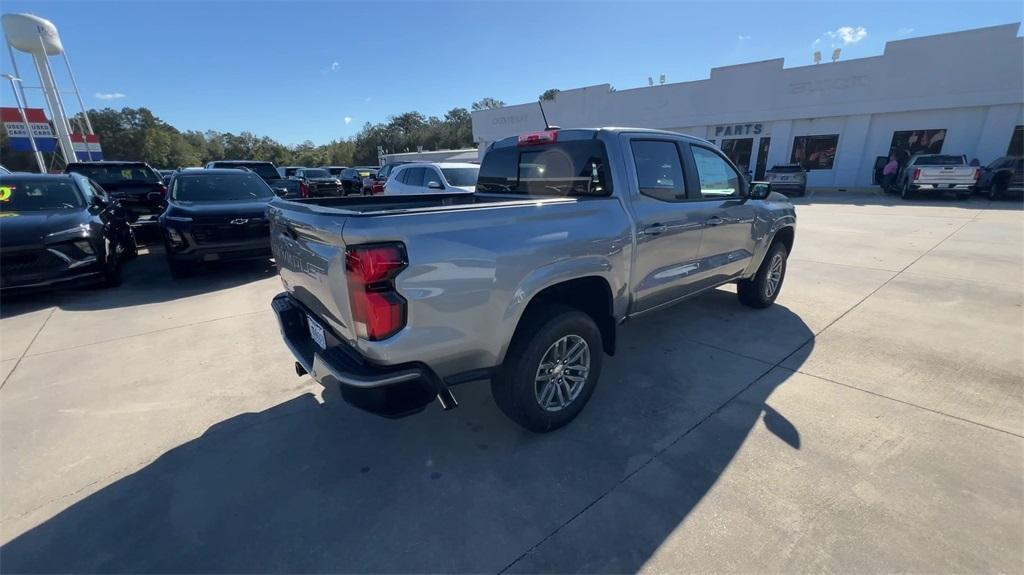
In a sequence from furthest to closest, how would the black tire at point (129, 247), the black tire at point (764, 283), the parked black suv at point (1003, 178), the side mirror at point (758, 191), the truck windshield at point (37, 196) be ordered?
the parked black suv at point (1003, 178) → the black tire at point (129, 247) → the truck windshield at point (37, 196) → the black tire at point (764, 283) → the side mirror at point (758, 191)

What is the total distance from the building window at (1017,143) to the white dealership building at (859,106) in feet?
0.13

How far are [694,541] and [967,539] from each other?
128 cm

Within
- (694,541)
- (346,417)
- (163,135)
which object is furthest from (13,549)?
(163,135)

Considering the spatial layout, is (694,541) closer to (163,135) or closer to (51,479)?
(51,479)

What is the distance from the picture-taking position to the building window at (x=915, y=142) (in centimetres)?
1908

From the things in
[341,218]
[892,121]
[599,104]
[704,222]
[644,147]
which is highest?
[599,104]

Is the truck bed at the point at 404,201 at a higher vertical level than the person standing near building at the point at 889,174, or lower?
higher

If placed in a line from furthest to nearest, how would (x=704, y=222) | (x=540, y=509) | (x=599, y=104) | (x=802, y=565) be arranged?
(x=599, y=104), (x=704, y=222), (x=540, y=509), (x=802, y=565)

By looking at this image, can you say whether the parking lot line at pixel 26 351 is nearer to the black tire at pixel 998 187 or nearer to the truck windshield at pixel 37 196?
the truck windshield at pixel 37 196

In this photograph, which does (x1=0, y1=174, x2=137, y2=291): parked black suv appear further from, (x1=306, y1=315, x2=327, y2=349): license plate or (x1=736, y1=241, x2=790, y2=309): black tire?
(x1=736, y1=241, x2=790, y2=309): black tire

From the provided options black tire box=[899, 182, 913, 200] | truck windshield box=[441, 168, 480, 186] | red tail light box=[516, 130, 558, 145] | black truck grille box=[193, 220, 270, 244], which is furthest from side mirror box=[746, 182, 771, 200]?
black tire box=[899, 182, 913, 200]

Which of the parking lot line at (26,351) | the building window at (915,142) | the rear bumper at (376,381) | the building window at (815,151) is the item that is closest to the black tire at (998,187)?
the building window at (915,142)

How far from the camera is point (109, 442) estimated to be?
9.61 ft

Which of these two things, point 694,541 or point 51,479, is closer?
point 694,541
